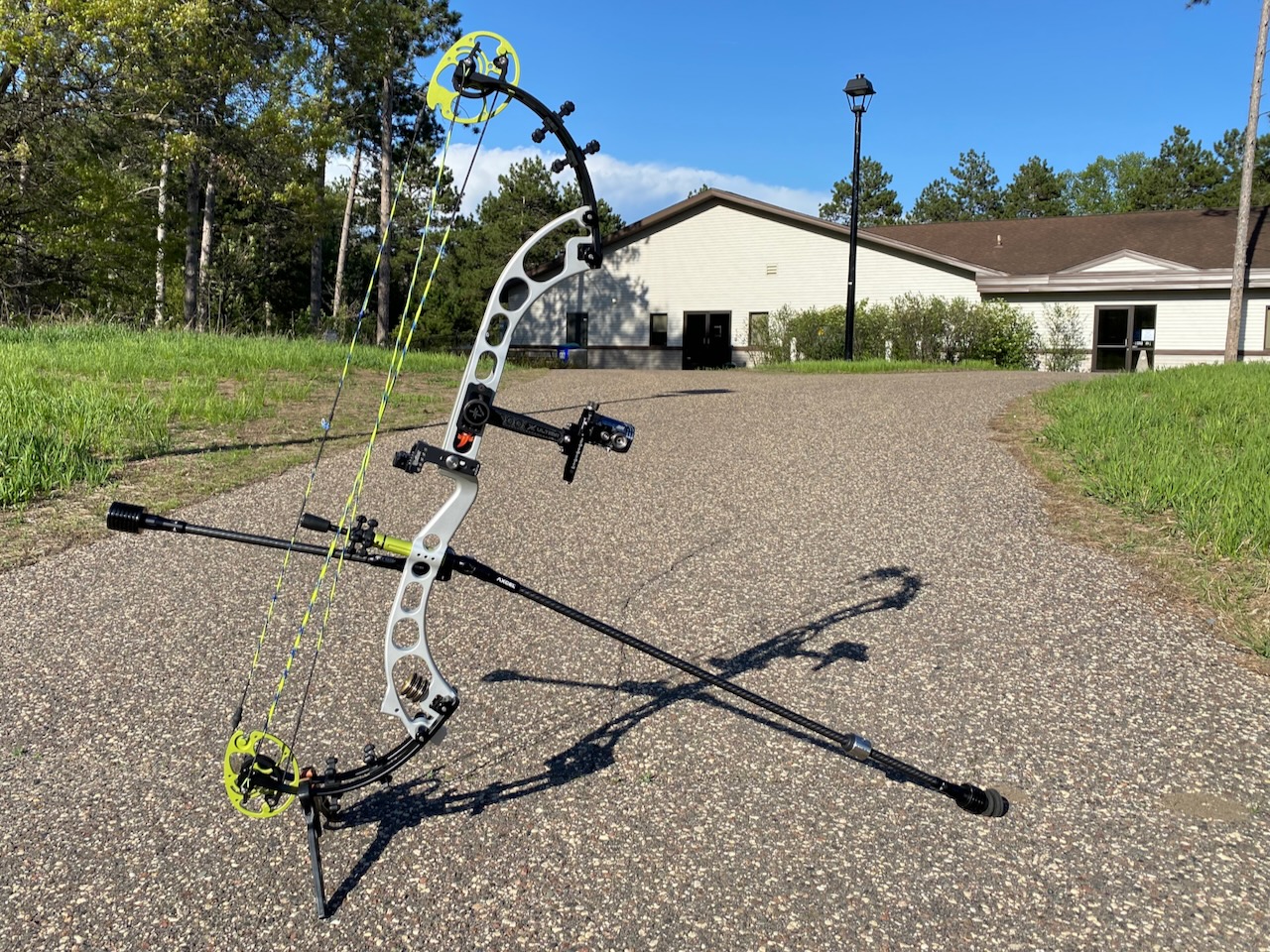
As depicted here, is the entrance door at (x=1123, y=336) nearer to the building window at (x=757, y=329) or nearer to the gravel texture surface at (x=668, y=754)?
the building window at (x=757, y=329)

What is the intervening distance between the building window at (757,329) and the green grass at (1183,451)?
51.5 feet

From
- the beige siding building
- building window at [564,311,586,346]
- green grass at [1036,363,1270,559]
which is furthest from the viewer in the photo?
building window at [564,311,586,346]

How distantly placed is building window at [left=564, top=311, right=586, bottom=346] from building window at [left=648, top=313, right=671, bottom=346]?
231cm

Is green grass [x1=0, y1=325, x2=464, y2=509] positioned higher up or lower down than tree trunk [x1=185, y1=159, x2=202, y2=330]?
lower down

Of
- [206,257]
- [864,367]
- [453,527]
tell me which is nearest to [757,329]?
[864,367]

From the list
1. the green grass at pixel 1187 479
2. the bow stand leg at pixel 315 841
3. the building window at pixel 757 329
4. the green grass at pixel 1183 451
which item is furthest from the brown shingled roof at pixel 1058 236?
the bow stand leg at pixel 315 841

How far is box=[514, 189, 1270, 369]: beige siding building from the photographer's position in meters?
26.9

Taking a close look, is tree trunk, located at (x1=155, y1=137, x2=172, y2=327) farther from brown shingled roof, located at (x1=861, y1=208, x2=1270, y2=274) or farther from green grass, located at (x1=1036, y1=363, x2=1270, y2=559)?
green grass, located at (x1=1036, y1=363, x2=1270, y2=559)

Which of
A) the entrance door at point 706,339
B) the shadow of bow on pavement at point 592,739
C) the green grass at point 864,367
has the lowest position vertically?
the shadow of bow on pavement at point 592,739

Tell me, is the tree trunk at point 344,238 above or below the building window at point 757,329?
above

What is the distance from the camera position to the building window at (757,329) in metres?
29.1

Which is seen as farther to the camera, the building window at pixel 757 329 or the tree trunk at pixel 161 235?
the building window at pixel 757 329

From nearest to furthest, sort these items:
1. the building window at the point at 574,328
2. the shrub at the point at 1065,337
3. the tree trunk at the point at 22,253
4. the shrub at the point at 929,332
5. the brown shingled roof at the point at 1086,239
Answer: the tree trunk at the point at 22,253 < the shrub at the point at 929,332 < the shrub at the point at 1065,337 < the brown shingled roof at the point at 1086,239 < the building window at the point at 574,328

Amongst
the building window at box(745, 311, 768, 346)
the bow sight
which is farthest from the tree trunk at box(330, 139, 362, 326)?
the bow sight
